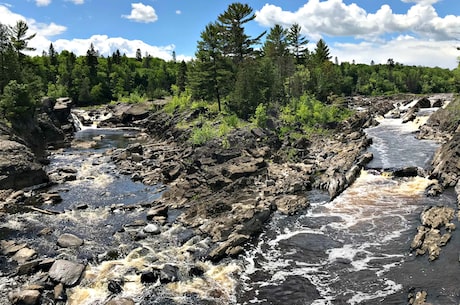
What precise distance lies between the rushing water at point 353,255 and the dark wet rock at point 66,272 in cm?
962

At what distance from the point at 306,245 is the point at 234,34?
52216mm

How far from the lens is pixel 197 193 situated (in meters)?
35.6

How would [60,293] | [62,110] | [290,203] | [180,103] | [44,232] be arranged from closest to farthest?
[60,293], [44,232], [290,203], [180,103], [62,110]

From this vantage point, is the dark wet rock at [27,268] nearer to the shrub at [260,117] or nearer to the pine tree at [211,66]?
the shrub at [260,117]

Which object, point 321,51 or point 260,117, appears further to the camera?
point 321,51

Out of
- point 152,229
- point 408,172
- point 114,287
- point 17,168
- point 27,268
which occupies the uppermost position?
point 17,168

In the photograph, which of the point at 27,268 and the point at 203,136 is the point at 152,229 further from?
the point at 203,136

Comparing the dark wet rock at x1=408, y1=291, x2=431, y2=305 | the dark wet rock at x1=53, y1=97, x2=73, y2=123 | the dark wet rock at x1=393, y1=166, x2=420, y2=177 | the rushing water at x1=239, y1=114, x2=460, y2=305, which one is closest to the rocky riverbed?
the dark wet rock at x1=393, y1=166, x2=420, y2=177

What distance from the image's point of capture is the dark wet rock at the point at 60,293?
1955 cm

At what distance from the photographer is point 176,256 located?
79.4ft

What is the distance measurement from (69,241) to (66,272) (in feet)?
16.0

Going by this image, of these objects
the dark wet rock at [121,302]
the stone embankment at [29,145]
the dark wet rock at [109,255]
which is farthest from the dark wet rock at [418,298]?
the stone embankment at [29,145]

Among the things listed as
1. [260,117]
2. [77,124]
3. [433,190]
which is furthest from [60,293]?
[77,124]

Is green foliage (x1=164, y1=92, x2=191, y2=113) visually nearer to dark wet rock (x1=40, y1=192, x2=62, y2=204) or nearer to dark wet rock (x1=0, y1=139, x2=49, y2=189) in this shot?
dark wet rock (x1=0, y1=139, x2=49, y2=189)
